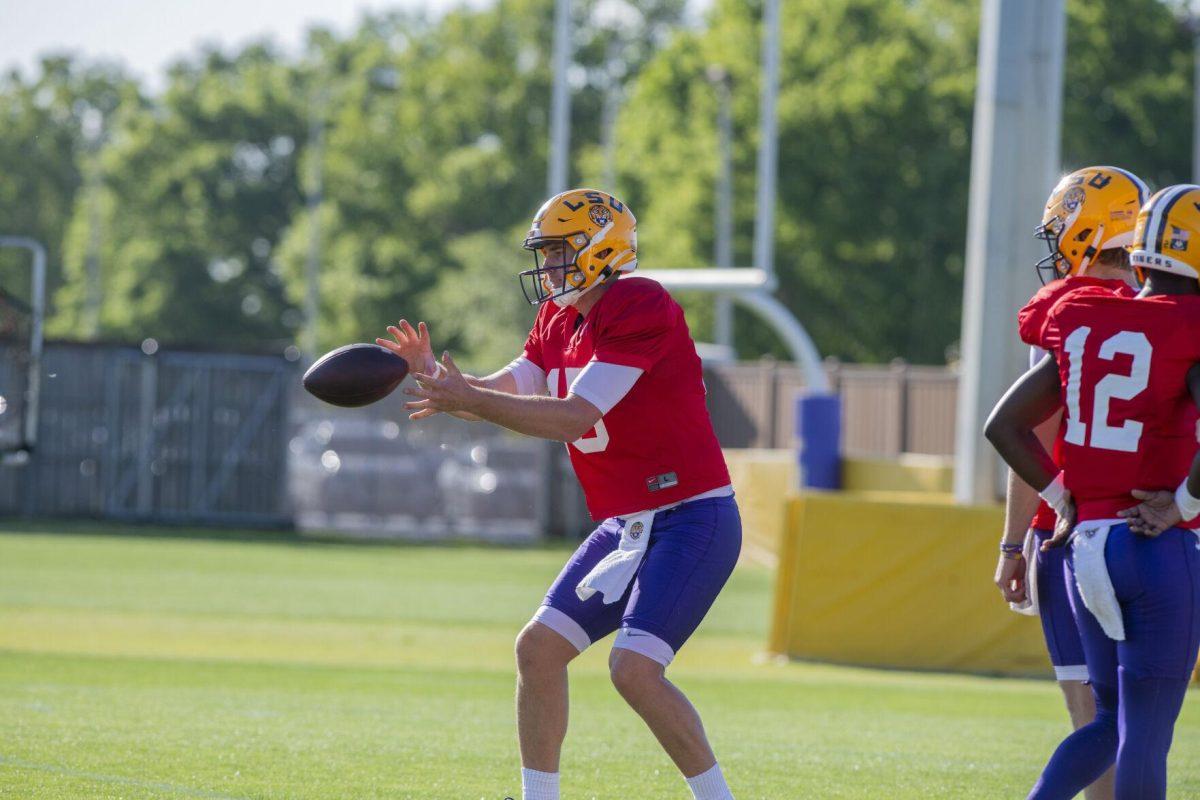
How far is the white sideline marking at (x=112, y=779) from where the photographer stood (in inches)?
240

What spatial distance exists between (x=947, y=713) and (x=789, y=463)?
1269 centimetres

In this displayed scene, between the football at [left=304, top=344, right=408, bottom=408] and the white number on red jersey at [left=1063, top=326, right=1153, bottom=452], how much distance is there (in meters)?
1.95

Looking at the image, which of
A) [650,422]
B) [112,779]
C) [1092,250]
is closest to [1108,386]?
[1092,250]

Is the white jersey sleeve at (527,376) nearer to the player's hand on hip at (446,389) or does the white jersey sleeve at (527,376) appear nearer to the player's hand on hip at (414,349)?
the player's hand on hip at (414,349)

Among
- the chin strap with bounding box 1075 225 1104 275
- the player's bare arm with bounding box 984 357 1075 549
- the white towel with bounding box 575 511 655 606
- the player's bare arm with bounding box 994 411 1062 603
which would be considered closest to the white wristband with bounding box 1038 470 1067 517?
the player's bare arm with bounding box 984 357 1075 549

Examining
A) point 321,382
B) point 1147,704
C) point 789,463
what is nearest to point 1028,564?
point 1147,704

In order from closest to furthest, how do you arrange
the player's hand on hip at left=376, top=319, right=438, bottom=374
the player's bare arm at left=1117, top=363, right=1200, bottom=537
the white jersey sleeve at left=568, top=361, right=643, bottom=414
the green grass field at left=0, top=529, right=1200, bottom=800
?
1. the player's bare arm at left=1117, top=363, right=1200, bottom=537
2. the player's hand on hip at left=376, top=319, right=438, bottom=374
3. the white jersey sleeve at left=568, top=361, right=643, bottom=414
4. the green grass field at left=0, top=529, right=1200, bottom=800

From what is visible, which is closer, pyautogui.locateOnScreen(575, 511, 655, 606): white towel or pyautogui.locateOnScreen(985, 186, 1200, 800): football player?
pyautogui.locateOnScreen(985, 186, 1200, 800): football player

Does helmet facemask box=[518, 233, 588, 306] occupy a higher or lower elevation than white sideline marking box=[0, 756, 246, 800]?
higher

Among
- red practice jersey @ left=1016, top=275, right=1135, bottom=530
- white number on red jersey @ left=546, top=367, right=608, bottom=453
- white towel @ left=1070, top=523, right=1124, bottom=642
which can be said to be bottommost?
white towel @ left=1070, top=523, right=1124, bottom=642

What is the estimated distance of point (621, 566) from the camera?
17.4 feet

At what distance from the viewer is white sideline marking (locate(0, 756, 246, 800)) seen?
6.11m

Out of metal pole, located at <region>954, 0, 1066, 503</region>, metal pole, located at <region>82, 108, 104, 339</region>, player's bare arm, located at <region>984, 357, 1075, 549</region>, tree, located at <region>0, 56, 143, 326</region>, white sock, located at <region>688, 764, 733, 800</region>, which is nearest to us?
player's bare arm, located at <region>984, 357, 1075, 549</region>

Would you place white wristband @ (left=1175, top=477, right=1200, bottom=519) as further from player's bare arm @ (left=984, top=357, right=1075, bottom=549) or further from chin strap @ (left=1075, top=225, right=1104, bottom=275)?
chin strap @ (left=1075, top=225, right=1104, bottom=275)
